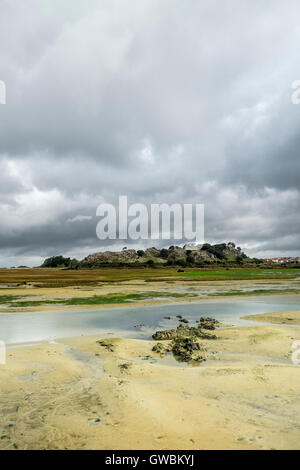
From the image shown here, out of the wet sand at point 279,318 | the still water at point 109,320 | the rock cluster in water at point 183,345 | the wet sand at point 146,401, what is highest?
the wet sand at point 146,401

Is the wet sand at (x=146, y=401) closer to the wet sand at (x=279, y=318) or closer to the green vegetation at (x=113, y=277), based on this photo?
the wet sand at (x=279, y=318)

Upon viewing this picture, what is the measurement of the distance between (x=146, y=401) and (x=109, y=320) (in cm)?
1649

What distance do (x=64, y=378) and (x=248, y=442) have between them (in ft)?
23.6

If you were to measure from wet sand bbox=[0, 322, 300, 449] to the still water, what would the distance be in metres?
5.30

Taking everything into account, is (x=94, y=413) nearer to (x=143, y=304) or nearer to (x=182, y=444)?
(x=182, y=444)

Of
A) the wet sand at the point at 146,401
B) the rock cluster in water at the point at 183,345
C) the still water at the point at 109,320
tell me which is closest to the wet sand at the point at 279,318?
the still water at the point at 109,320

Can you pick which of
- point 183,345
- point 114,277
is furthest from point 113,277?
point 183,345

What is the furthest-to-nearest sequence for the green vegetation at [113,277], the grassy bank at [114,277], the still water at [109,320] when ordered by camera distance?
the grassy bank at [114,277] < the green vegetation at [113,277] < the still water at [109,320]

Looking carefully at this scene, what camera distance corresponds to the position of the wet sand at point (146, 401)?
6.67 m

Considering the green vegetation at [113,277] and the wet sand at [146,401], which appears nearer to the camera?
the wet sand at [146,401]

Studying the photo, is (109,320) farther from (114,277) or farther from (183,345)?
(114,277)

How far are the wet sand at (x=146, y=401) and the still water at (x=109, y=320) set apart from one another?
17.4 ft

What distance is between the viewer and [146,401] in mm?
8562
